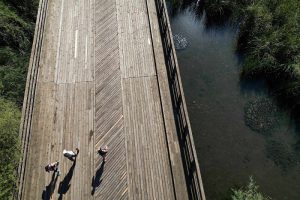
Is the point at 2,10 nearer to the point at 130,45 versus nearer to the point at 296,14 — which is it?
the point at 130,45

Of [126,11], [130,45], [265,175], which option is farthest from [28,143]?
[265,175]

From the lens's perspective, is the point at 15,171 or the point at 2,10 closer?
the point at 15,171

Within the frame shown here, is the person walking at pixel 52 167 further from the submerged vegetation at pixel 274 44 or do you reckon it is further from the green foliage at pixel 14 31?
the submerged vegetation at pixel 274 44

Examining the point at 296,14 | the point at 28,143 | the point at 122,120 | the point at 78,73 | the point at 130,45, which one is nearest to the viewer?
the point at 28,143

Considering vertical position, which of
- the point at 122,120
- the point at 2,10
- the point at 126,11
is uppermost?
the point at 2,10

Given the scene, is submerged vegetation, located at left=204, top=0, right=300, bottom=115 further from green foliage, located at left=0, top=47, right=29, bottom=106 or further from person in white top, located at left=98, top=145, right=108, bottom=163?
green foliage, located at left=0, top=47, right=29, bottom=106

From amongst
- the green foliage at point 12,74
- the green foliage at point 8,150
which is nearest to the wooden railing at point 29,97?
the green foliage at point 8,150

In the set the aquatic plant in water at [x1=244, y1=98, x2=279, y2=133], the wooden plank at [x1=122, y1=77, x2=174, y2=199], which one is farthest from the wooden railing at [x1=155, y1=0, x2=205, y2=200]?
the aquatic plant in water at [x1=244, y1=98, x2=279, y2=133]
